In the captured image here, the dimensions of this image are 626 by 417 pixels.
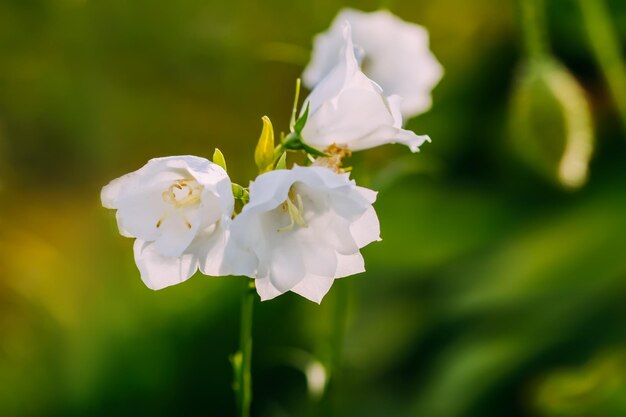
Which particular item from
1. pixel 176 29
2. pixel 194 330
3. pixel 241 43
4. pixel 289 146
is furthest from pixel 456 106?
pixel 289 146

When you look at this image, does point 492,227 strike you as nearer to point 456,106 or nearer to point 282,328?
point 456,106

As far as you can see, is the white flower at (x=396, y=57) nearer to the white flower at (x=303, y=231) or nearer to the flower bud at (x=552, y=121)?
the flower bud at (x=552, y=121)

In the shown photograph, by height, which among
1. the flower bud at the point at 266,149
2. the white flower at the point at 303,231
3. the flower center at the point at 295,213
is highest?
the flower bud at the point at 266,149

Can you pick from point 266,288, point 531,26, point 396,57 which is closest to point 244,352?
point 266,288

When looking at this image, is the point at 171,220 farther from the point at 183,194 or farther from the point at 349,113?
the point at 349,113

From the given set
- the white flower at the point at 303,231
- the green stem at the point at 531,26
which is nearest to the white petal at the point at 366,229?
the white flower at the point at 303,231

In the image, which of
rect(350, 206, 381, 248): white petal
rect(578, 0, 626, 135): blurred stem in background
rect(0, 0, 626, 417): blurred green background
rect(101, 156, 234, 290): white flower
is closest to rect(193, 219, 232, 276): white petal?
rect(101, 156, 234, 290): white flower

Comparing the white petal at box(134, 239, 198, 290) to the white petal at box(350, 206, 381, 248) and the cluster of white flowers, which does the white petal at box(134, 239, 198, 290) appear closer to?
the cluster of white flowers
